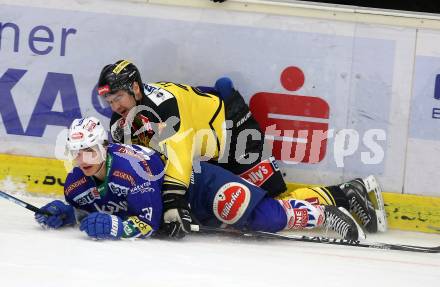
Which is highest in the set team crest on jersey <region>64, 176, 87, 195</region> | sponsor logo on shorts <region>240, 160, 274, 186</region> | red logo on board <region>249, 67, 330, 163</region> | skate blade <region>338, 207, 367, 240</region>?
red logo on board <region>249, 67, 330, 163</region>

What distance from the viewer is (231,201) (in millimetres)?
4445

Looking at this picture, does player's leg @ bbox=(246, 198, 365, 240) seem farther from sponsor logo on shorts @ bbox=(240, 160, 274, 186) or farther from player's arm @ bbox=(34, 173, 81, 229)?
player's arm @ bbox=(34, 173, 81, 229)

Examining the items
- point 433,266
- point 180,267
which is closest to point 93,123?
point 180,267

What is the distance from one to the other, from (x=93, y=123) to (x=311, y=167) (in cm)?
152

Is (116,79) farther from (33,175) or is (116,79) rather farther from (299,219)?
(299,219)

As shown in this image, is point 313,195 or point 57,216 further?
point 313,195

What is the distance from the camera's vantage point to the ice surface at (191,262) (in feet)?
10.4

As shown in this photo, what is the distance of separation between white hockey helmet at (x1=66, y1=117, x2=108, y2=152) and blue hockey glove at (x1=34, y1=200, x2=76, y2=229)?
358 millimetres

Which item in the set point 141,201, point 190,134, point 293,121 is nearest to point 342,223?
point 293,121

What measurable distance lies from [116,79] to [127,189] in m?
0.66

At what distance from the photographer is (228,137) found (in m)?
4.98

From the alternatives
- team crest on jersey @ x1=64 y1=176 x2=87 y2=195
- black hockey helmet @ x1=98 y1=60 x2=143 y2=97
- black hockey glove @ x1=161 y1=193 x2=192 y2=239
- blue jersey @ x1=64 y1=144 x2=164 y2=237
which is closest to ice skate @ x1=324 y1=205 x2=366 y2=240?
black hockey glove @ x1=161 y1=193 x2=192 y2=239

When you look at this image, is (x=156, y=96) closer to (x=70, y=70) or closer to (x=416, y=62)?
(x=70, y=70)

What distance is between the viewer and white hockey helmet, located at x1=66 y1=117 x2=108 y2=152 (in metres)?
3.98
